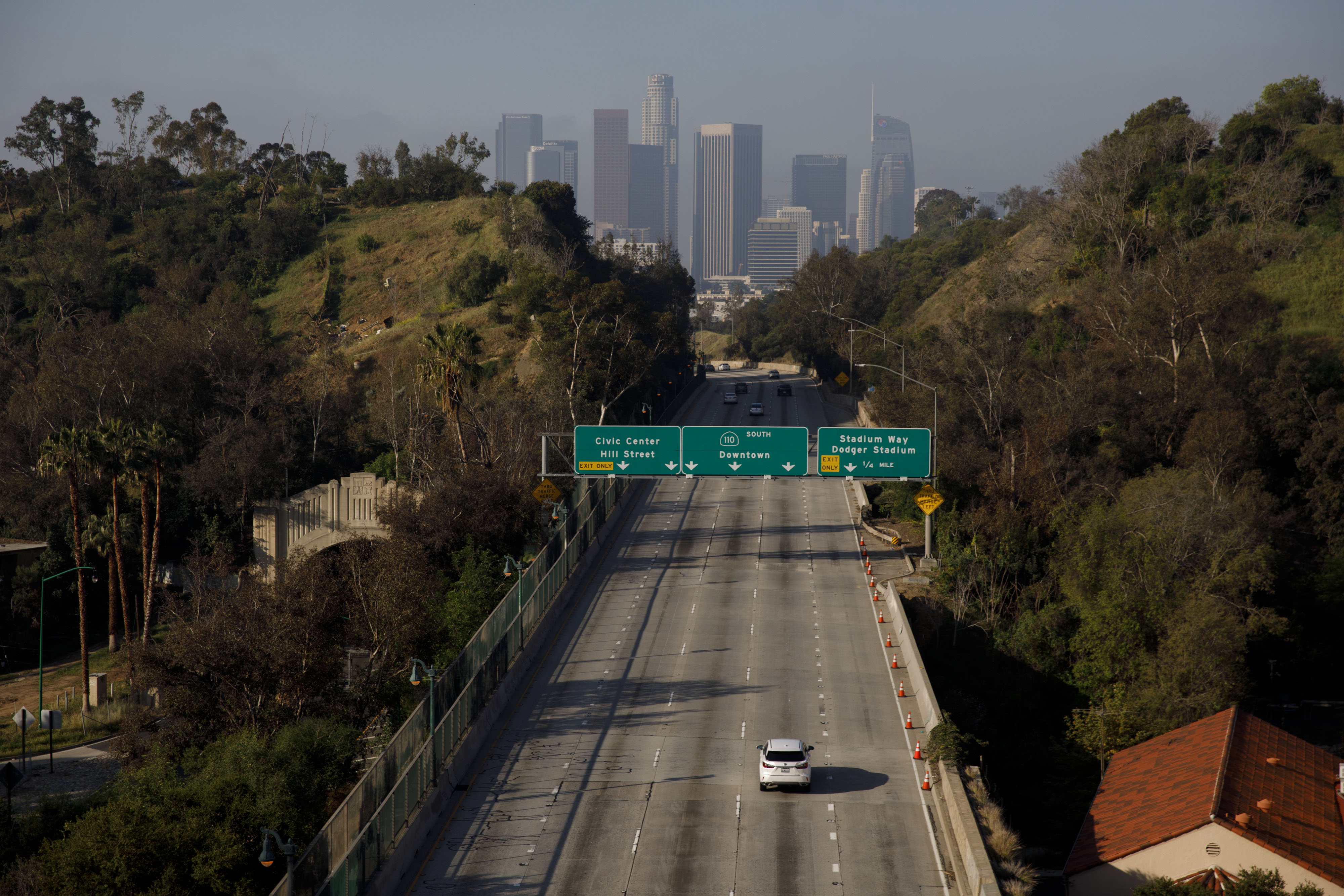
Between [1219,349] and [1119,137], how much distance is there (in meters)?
39.2

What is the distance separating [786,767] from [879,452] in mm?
18389

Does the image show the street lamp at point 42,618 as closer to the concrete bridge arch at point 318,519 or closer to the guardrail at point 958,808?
the concrete bridge arch at point 318,519

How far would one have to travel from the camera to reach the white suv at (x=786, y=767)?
26.0 metres

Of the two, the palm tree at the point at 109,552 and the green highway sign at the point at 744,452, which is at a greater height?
the green highway sign at the point at 744,452

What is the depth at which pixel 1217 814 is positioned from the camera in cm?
2686

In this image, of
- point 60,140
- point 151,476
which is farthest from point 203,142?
point 151,476

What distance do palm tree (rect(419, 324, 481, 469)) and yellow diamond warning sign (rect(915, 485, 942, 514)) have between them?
73.6ft

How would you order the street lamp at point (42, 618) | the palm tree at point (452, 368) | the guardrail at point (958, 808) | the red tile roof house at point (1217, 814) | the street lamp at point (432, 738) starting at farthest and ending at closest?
the palm tree at point (452, 368) < the street lamp at point (42, 618) < the red tile roof house at point (1217, 814) < the street lamp at point (432, 738) < the guardrail at point (958, 808)

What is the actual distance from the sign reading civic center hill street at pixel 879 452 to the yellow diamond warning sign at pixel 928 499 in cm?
307

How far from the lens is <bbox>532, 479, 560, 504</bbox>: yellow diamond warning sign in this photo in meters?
44.3

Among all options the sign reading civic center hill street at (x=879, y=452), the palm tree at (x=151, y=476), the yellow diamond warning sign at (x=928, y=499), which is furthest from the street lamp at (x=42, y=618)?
the yellow diamond warning sign at (x=928, y=499)

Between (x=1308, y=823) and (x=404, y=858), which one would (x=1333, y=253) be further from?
(x=404, y=858)

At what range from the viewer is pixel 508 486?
50344 millimetres

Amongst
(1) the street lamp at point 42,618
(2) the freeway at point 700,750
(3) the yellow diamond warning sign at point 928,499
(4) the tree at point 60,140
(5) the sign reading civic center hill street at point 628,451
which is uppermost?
(4) the tree at point 60,140
